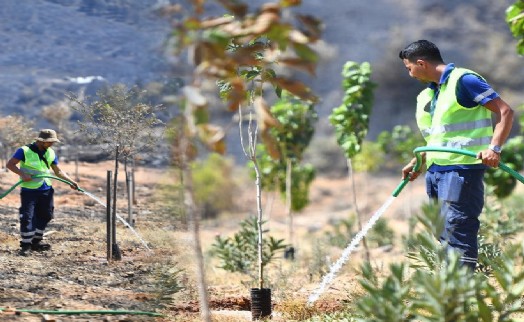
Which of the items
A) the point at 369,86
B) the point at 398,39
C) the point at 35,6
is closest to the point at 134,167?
the point at 35,6

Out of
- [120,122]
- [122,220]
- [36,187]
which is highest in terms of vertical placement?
[120,122]

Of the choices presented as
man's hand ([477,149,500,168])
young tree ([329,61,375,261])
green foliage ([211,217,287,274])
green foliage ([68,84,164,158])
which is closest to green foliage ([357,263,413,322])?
man's hand ([477,149,500,168])

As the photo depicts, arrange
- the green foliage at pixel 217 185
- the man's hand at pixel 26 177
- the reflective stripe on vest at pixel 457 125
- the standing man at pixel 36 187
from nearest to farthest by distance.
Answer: the reflective stripe on vest at pixel 457 125 → the standing man at pixel 36 187 → the man's hand at pixel 26 177 → the green foliage at pixel 217 185

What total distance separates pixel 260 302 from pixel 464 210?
1.58 meters

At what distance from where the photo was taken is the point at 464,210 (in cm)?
448

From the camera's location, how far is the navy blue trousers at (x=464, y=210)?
14.7 feet

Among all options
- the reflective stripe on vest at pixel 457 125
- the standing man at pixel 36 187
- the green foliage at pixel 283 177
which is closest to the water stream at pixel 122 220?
the standing man at pixel 36 187

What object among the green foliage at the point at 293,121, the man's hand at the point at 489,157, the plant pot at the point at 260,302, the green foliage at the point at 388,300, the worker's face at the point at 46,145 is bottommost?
the plant pot at the point at 260,302

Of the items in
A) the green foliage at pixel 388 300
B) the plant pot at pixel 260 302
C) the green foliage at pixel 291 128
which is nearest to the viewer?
the green foliage at pixel 388 300

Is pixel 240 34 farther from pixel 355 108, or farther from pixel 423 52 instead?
pixel 355 108

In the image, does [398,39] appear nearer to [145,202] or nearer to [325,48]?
[325,48]

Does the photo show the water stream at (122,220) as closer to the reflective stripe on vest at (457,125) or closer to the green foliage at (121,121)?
the green foliage at (121,121)

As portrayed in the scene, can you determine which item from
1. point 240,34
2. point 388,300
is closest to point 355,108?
point 388,300

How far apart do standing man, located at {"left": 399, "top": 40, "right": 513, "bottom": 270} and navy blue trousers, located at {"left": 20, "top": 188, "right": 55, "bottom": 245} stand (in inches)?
80.0
